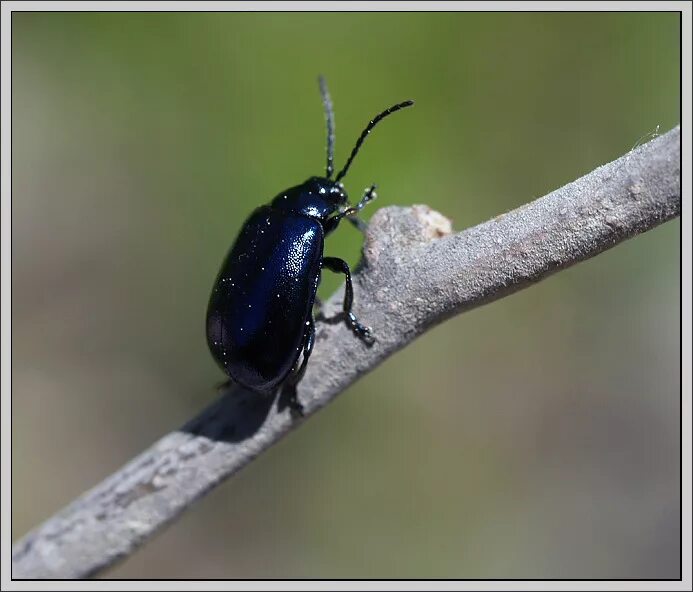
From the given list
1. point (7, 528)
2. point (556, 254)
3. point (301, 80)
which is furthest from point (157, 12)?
point (556, 254)

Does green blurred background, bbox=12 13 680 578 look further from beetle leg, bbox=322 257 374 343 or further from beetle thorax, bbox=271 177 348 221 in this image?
beetle leg, bbox=322 257 374 343

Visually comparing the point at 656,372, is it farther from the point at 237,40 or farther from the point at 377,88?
the point at 237,40

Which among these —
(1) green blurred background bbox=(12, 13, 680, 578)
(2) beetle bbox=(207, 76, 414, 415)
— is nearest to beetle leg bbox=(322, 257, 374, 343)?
(2) beetle bbox=(207, 76, 414, 415)

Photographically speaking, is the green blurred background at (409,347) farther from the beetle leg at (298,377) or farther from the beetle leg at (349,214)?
the beetle leg at (298,377)

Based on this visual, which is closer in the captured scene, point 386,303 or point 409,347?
point 386,303

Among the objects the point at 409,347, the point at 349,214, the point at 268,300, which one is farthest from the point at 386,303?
the point at 409,347

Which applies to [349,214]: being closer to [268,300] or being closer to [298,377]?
[268,300]
